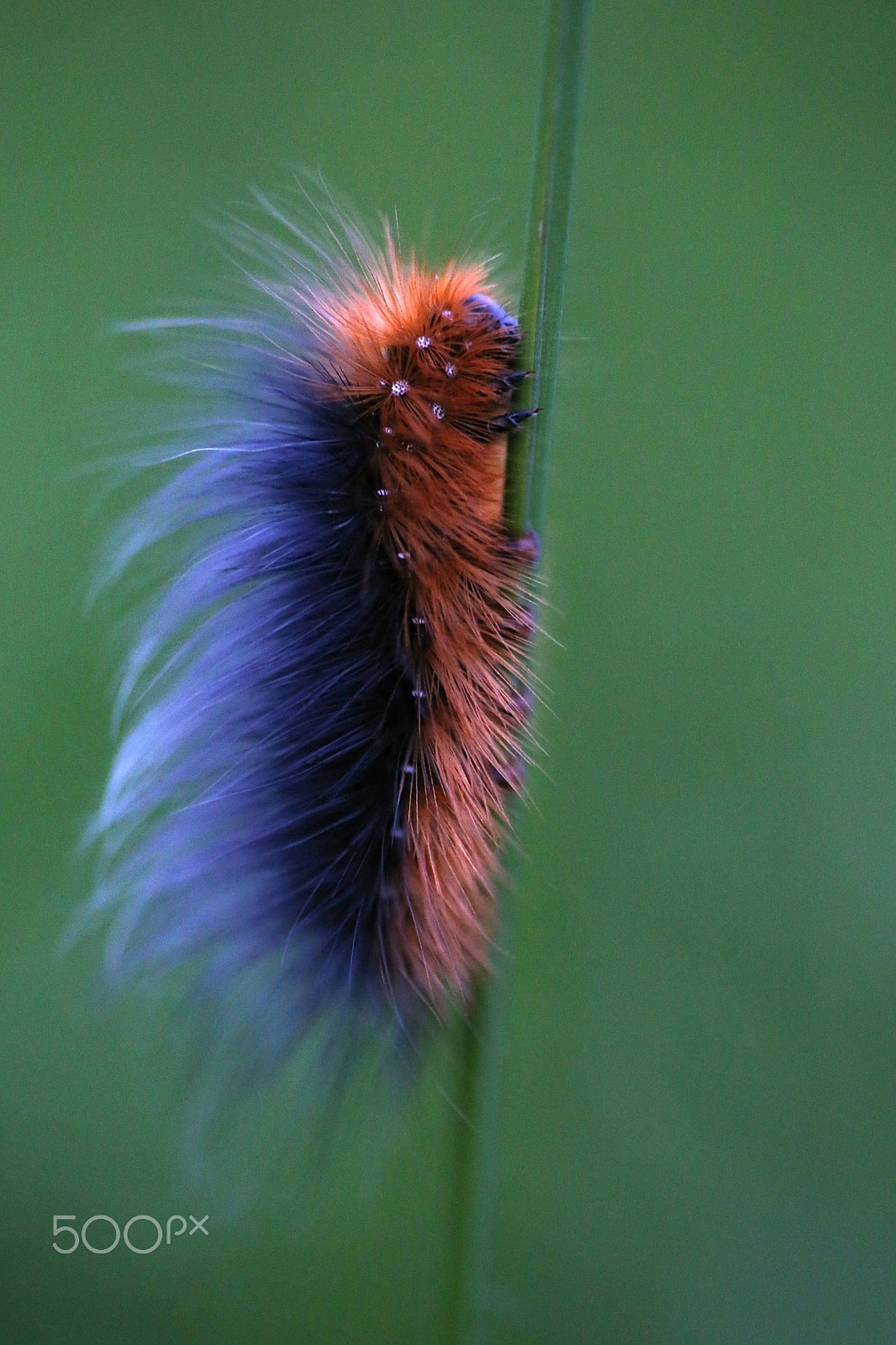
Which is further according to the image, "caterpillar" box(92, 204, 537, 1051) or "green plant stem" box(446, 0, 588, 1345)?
"caterpillar" box(92, 204, 537, 1051)

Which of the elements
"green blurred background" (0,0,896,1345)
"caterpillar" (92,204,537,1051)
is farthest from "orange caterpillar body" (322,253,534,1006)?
"green blurred background" (0,0,896,1345)

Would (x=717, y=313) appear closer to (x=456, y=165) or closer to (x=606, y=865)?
(x=456, y=165)

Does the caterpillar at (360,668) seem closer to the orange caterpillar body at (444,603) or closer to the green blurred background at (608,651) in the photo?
the orange caterpillar body at (444,603)

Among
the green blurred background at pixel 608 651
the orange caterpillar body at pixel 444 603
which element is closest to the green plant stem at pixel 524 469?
the orange caterpillar body at pixel 444 603

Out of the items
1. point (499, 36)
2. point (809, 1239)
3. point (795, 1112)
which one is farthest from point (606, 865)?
point (499, 36)

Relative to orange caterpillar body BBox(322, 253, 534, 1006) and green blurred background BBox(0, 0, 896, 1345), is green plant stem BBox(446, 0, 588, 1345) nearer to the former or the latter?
orange caterpillar body BBox(322, 253, 534, 1006)

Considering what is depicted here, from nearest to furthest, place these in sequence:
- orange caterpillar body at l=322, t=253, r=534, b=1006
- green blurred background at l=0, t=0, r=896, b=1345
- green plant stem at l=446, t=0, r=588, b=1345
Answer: green plant stem at l=446, t=0, r=588, b=1345, orange caterpillar body at l=322, t=253, r=534, b=1006, green blurred background at l=0, t=0, r=896, b=1345
